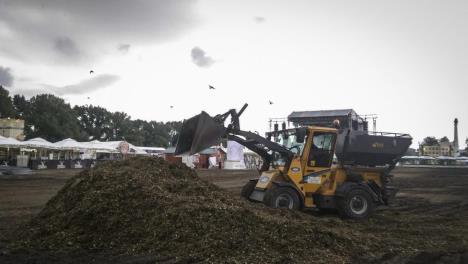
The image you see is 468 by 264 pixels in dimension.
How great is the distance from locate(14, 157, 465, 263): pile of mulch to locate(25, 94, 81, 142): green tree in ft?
261

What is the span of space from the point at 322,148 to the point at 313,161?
442 millimetres

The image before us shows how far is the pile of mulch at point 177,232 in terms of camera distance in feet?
20.1

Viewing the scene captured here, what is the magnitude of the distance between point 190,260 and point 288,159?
5.48 m

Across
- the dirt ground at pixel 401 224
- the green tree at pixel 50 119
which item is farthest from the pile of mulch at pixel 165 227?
the green tree at pixel 50 119

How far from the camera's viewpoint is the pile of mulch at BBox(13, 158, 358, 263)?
6168 mm

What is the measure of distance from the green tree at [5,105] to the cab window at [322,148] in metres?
81.3

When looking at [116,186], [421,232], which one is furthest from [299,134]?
[116,186]

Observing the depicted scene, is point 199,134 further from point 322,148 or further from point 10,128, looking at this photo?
point 10,128

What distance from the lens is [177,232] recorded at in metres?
6.50

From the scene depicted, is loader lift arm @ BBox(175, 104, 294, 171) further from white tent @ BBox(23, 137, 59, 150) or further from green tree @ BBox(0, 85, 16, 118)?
green tree @ BBox(0, 85, 16, 118)

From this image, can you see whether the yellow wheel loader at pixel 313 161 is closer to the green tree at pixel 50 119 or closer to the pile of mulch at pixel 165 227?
the pile of mulch at pixel 165 227

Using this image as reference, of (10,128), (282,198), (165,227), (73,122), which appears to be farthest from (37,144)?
(73,122)

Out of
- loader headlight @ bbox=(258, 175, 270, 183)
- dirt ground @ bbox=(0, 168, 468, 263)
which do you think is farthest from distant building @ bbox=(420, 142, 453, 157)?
loader headlight @ bbox=(258, 175, 270, 183)

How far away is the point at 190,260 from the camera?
5.79 m
